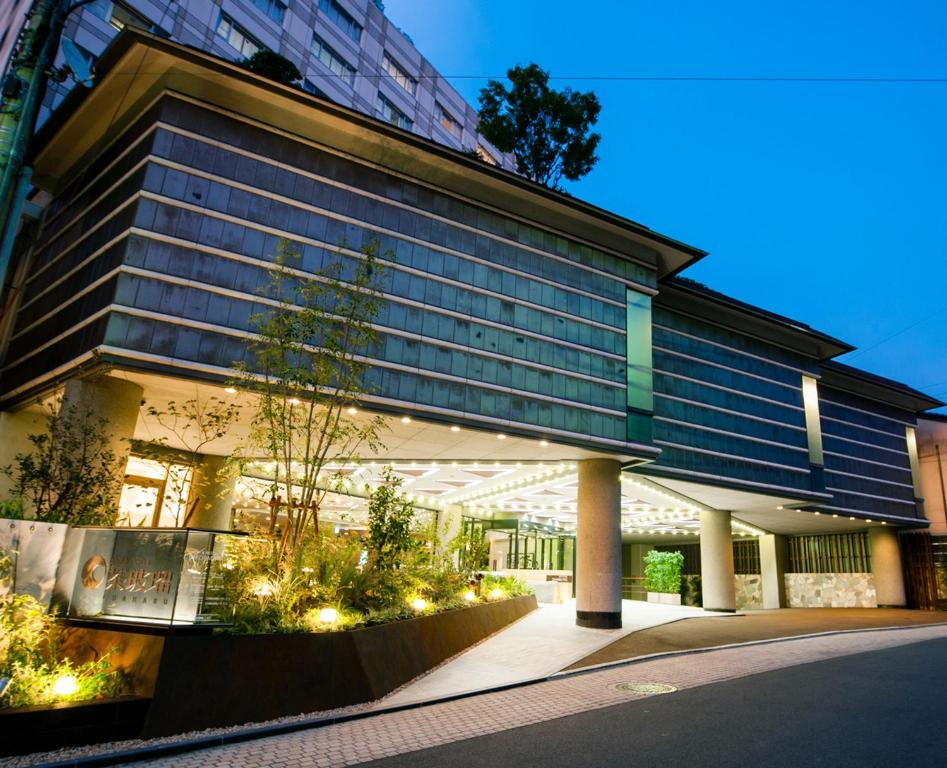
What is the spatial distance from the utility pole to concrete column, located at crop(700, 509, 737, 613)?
3248 centimetres

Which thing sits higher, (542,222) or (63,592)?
(542,222)

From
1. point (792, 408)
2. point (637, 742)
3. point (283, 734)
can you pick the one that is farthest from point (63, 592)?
point (792, 408)

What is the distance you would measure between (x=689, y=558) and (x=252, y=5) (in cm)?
4947

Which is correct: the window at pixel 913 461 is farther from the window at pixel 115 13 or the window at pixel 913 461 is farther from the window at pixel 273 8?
the window at pixel 115 13

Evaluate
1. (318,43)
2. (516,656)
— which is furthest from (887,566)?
(318,43)

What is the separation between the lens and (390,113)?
4397 centimetres

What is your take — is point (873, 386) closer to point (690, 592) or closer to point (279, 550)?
point (690, 592)

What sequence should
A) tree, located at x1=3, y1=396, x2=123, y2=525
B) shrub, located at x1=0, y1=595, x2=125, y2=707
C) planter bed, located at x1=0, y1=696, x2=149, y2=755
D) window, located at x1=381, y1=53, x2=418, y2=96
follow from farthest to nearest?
window, located at x1=381, y1=53, x2=418, y2=96 < tree, located at x1=3, y1=396, x2=123, y2=525 < shrub, located at x1=0, y1=595, x2=125, y2=707 < planter bed, located at x1=0, y1=696, x2=149, y2=755

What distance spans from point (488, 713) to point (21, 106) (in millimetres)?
10253

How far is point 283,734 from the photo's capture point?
854 centimetres

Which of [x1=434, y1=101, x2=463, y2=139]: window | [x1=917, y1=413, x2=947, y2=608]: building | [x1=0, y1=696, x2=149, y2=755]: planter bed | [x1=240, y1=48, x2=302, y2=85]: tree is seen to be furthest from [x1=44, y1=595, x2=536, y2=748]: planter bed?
[x1=434, y1=101, x2=463, y2=139]: window

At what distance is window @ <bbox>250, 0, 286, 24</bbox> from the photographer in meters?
35.3

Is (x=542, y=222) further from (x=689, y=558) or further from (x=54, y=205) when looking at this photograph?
(x=689, y=558)

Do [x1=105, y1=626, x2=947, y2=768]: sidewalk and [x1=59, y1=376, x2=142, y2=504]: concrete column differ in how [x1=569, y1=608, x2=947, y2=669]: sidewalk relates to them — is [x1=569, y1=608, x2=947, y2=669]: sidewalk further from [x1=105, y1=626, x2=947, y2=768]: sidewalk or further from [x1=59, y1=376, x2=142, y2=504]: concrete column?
[x1=59, y1=376, x2=142, y2=504]: concrete column
